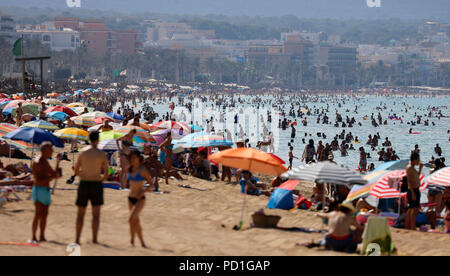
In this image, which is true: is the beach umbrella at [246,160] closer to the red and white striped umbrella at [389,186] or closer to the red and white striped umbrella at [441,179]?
the red and white striped umbrella at [389,186]

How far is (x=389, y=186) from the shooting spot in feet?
39.8

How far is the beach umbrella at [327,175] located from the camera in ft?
32.8

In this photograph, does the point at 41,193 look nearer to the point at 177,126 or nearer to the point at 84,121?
the point at 177,126

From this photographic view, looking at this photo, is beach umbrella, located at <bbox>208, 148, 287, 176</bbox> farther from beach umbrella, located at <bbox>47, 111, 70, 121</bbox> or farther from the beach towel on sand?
beach umbrella, located at <bbox>47, 111, 70, 121</bbox>

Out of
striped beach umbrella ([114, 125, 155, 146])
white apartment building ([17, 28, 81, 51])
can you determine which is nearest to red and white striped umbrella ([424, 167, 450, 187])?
striped beach umbrella ([114, 125, 155, 146])

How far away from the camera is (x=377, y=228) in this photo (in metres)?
9.05

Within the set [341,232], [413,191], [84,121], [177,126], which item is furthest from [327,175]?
[84,121]

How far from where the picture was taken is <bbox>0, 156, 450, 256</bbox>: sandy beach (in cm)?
881

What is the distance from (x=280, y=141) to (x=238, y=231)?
32.9m

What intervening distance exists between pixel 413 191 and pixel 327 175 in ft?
5.82

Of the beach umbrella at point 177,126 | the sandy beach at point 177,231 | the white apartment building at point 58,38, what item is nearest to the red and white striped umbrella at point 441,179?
the sandy beach at point 177,231

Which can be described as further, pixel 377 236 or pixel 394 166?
pixel 394 166

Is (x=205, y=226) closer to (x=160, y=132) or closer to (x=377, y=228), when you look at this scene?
(x=377, y=228)

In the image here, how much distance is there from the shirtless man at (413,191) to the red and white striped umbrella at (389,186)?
1.55 ft
